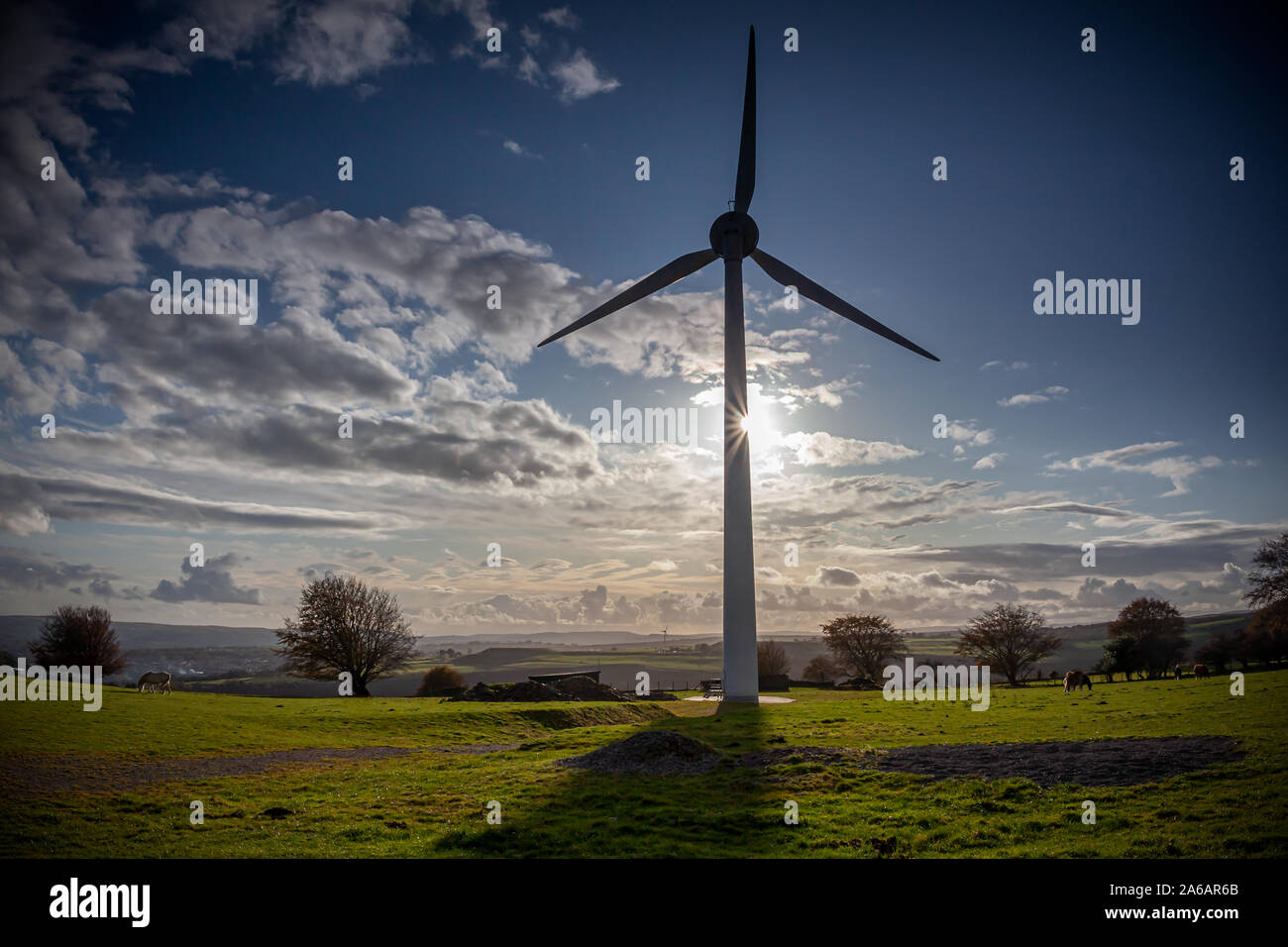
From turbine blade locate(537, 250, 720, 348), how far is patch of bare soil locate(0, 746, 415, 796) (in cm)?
3108

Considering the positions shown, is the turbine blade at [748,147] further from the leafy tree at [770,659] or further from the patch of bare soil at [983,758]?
the leafy tree at [770,659]

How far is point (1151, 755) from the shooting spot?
20156mm

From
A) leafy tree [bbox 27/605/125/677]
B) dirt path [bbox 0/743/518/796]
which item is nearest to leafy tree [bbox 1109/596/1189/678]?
dirt path [bbox 0/743/518/796]

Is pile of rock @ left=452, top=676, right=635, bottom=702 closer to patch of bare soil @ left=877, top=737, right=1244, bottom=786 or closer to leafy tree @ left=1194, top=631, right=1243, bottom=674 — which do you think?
patch of bare soil @ left=877, top=737, right=1244, bottom=786

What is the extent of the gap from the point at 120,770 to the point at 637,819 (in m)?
20.3

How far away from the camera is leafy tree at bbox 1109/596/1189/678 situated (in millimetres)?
71188

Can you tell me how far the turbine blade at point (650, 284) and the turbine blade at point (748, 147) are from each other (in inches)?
170

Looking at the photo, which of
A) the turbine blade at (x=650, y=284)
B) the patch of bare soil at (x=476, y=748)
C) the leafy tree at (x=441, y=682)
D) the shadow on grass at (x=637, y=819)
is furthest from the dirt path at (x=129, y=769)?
the leafy tree at (x=441, y=682)

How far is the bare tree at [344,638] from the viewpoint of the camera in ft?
242

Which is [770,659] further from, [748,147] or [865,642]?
[748,147]

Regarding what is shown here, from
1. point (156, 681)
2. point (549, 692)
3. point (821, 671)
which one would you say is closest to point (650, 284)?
point (549, 692)
